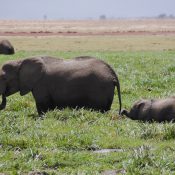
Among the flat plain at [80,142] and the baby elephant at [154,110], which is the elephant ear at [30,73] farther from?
the baby elephant at [154,110]

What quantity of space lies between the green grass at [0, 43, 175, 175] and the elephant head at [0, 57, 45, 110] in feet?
1.69

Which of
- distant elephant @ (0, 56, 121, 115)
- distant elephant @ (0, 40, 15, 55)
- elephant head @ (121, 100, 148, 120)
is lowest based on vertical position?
distant elephant @ (0, 40, 15, 55)

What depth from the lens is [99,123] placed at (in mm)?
11391

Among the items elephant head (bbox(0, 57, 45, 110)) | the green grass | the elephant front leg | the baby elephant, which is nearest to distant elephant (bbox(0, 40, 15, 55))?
the green grass

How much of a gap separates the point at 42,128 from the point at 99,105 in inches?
93.5

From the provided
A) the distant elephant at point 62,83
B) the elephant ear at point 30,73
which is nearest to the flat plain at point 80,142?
the distant elephant at point 62,83

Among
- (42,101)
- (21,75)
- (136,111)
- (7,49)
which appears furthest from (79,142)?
(7,49)

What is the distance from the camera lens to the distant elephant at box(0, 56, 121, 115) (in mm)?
12852

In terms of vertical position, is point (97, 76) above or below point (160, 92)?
above

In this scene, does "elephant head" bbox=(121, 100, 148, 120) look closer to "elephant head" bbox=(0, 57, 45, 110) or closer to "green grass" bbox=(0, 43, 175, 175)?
"green grass" bbox=(0, 43, 175, 175)

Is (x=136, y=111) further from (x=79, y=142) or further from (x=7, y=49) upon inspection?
(x=7, y=49)

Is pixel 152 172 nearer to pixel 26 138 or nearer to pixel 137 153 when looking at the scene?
pixel 137 153

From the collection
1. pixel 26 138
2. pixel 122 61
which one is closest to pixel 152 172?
pixel 26 138

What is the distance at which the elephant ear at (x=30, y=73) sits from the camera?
12.9m
